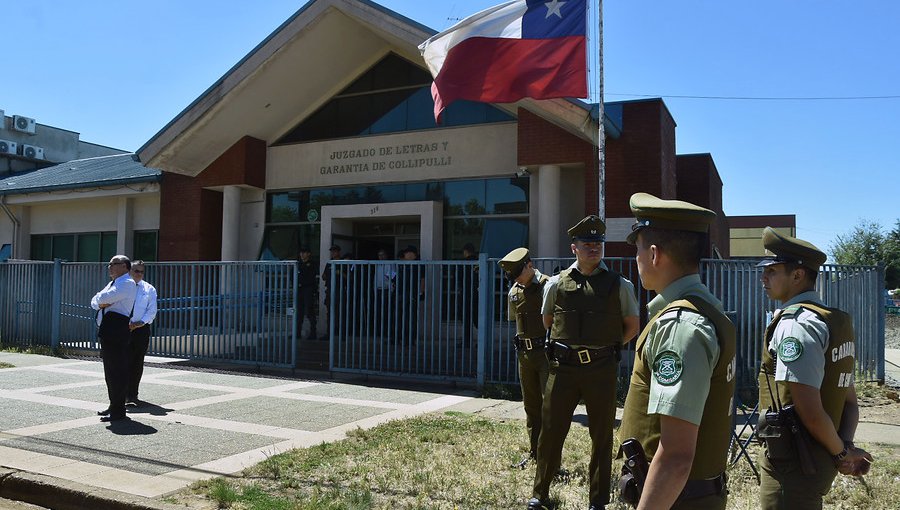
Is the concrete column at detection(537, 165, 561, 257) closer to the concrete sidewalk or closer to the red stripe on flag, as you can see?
the red stripe on flag

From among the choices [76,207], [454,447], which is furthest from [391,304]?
[76,207]

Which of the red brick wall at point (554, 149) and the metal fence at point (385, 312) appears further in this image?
the red brick wall at point (554, 149)

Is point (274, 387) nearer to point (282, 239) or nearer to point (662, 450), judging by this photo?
point (282, 239)

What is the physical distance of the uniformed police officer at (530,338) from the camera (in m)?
5.98

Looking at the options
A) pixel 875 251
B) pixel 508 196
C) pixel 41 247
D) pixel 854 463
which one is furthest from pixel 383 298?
pixel 875 251

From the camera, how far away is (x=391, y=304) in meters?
10.8

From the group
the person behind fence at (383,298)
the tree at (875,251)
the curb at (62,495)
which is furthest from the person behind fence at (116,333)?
the tree at (875,251)

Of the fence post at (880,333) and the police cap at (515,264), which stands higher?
the police cap at (515,264)

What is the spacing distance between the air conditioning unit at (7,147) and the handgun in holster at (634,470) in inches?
1130

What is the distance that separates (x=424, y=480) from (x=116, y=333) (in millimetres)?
4590

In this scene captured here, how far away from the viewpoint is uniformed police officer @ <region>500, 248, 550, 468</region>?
19.6 feet

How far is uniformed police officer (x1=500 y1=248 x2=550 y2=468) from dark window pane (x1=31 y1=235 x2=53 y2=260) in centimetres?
1872

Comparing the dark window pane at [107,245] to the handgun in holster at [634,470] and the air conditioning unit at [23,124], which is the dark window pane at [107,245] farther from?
the handgun in holster at [634,470]

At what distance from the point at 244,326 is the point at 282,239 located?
4325 mm
